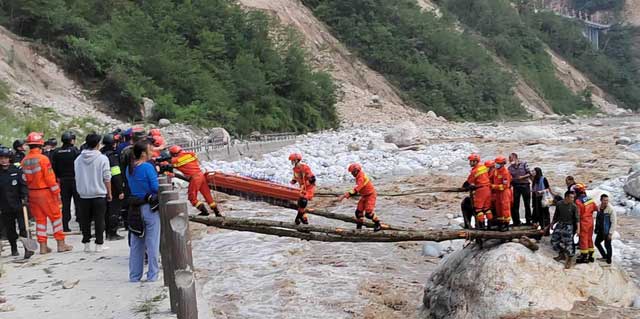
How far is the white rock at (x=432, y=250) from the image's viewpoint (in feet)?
28.8

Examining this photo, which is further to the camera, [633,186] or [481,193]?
[633,186]

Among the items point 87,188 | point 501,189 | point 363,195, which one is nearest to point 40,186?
point 87,188

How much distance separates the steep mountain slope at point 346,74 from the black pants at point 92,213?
99.3ft

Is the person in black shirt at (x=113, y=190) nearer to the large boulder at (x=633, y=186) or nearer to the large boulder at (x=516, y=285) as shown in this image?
the large boulder at (x=516, y=285)

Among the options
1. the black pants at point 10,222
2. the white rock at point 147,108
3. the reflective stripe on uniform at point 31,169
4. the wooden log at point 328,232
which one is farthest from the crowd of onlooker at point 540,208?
the white rock at point 147,108

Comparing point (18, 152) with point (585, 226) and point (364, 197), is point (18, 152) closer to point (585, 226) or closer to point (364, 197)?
point (364, 197)

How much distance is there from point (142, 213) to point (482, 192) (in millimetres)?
3644

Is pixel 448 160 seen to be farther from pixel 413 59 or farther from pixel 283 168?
pixel 413 59

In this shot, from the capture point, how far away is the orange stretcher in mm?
9141

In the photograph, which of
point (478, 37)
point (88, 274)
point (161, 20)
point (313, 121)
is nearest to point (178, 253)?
point (88, 274)

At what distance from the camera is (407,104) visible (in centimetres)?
4472

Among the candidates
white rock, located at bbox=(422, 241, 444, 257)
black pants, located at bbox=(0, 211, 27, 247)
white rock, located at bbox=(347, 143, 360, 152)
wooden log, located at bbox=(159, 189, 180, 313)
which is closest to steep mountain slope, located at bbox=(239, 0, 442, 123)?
white rock, located at bbox=(347, 143, 360, 152)

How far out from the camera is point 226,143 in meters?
21.5

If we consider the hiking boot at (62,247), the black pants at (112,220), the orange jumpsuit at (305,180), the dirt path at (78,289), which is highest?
the orange jumpsuit at (305,180)
